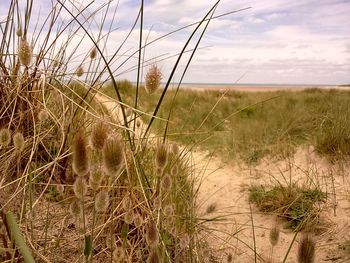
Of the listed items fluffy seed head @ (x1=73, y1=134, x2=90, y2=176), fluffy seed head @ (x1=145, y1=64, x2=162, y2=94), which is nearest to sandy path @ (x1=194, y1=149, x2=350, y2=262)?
fluffy seed head @ (x1=145, y1=64, x2=162, y2=94)

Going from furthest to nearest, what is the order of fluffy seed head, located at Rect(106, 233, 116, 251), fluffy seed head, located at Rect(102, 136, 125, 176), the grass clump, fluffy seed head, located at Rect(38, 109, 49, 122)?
1. the grass clump
2. fluffy seed head, located at Rect(38, 109, 49, 122)
3. fluffy seed head, located at Rect(106, 233, 116, 251)
4. fluffy seed head, located at Rect(102, 136, 125, 176)

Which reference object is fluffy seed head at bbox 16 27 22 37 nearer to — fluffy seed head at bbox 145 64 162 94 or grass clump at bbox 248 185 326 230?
fluffy seed head at bbox 145 64 162 94

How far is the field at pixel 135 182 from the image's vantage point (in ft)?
2.96

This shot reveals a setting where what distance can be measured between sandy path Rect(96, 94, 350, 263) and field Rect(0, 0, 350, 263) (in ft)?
0.03

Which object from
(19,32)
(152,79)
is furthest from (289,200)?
(19,32)

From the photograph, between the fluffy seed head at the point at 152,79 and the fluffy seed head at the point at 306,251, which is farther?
the fluffy seed head at the point at 152,79

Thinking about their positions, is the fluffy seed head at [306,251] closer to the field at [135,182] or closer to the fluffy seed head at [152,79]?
the field at [135,182]

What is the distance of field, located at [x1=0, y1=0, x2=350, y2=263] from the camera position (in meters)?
0.90

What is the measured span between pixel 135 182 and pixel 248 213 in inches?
35.1

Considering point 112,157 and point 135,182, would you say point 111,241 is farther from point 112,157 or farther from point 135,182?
point 135,182

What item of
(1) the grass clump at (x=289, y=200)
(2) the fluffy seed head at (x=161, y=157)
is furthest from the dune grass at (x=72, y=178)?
(1) the grass clump at (x=289, y=200)

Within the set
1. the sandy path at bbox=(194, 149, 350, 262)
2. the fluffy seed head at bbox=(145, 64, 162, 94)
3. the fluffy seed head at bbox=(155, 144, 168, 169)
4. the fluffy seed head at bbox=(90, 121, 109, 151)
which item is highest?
the fluffy seed head at bbox=(145, 64, 162, 94)

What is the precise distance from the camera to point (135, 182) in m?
1.44

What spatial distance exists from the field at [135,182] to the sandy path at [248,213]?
10 mm
